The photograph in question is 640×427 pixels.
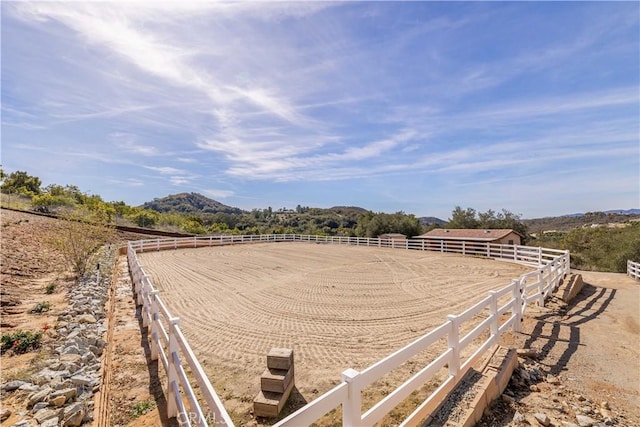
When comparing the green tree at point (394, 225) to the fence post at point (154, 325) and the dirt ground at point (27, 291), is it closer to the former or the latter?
the dirt ground at point (27, 291)

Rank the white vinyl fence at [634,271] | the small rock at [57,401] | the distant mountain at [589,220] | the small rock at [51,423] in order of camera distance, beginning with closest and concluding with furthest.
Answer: the small rock at [51,423] → the small rock at [57,401] → the white vinyl fence at [634,271] → the distant mountain at [589,220]

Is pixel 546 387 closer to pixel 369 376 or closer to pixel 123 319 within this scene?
pixel 369 376

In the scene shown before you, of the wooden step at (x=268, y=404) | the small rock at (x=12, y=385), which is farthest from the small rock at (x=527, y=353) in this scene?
the small rock at (x=12, y=385)

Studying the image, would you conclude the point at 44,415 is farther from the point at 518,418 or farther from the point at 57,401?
the point at 518,418

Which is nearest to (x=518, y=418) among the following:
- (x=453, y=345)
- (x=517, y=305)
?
(x=453, y=345)

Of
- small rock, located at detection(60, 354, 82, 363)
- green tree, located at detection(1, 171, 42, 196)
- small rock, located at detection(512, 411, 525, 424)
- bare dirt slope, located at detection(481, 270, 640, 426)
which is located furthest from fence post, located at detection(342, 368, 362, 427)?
green tree, located at detection(1, 171, 42, 196)

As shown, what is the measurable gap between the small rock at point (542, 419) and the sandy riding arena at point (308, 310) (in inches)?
65.1

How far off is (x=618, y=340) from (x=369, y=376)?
7.00 meters

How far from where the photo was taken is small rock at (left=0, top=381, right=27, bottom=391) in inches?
169

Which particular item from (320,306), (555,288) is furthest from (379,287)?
(555,288)

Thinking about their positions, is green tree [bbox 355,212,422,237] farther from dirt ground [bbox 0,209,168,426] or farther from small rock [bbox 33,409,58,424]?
small rock [bbox 33,409,58,424]

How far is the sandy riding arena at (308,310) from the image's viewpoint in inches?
197

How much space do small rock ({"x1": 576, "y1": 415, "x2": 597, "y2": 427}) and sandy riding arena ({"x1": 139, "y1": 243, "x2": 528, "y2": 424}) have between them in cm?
201

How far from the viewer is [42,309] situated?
8500mm
